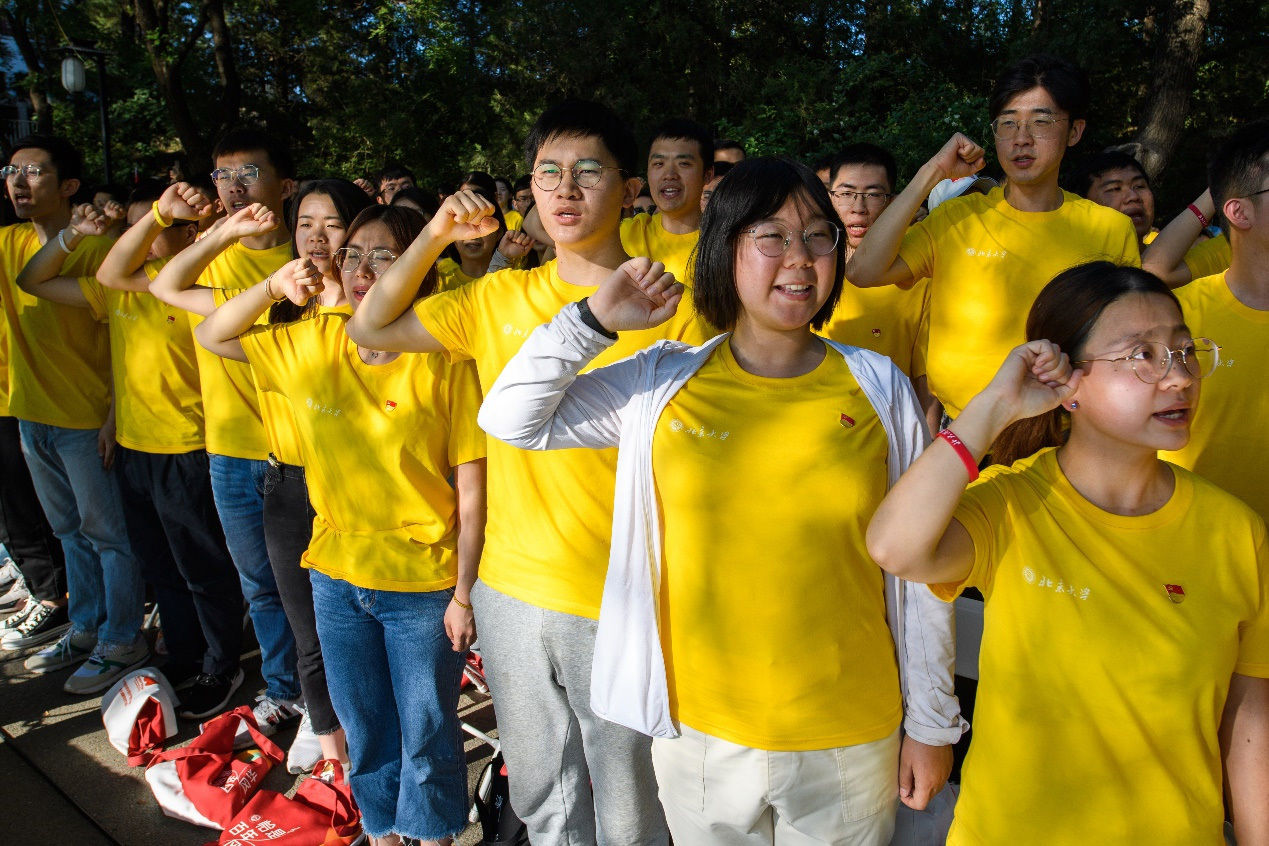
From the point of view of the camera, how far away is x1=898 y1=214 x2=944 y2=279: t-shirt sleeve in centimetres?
339

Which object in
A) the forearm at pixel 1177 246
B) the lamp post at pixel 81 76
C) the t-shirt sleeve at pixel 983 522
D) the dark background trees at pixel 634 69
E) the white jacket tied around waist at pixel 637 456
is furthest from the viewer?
the lamp post at pixel 81 76

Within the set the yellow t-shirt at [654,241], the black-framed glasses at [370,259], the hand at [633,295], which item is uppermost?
the hand at [633,295]

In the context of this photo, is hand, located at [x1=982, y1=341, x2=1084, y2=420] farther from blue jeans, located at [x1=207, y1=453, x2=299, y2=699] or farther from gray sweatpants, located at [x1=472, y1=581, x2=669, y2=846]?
blue jeans, located at [x1=207, y1=453, x2=299, y2=699]

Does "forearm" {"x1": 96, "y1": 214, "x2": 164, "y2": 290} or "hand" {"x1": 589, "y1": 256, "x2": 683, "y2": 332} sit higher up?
"hand" {"x1": 589, "y1": 256, "x2": 683, "y2": 332}

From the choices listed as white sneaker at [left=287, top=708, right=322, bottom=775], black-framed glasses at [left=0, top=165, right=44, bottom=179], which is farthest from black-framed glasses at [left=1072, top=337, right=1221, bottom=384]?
black-framed glasses at [left=0, top=165, right=44, bottom=179]

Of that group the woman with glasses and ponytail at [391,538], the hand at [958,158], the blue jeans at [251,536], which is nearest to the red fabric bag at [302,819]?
the woman with glasses and ponytail at [391,538]

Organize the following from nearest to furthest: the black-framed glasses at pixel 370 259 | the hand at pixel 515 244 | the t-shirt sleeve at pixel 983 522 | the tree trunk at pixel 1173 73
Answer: the t-shirt sleeve at pixel 983 522, the black-framed glasses at pixel 370 259, the hand at pixel 515 244, the tree trunk at pixel 1173 73

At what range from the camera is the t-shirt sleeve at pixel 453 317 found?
2559 millimetres

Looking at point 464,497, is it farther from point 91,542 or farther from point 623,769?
point 91,542

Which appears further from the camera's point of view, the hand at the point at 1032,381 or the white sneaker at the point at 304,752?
the white sneaker at the point at 304,752

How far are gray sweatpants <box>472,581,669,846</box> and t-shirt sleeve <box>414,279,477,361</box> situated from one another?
0.67 metres

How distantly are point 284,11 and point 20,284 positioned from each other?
16.6 metres

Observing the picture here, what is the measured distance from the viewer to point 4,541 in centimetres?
544

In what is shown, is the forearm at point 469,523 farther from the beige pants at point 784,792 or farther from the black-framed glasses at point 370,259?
the beige pants at point 784,792
